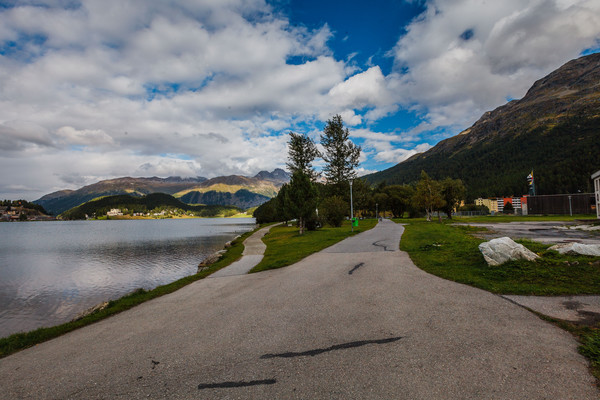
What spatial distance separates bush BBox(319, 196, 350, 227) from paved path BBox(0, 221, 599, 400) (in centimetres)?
3341

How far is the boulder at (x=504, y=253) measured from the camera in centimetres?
1002

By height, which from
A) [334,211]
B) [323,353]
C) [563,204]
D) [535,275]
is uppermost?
[334,211]

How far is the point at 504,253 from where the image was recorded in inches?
400

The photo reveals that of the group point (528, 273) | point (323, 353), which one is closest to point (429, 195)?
point (528, 273)

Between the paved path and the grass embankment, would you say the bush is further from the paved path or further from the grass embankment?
the paved path

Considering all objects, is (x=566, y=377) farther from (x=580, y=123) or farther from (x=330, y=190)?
(x=580, y=123)

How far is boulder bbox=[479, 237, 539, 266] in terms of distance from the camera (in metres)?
10.0

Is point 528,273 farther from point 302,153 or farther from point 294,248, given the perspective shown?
point 302,153

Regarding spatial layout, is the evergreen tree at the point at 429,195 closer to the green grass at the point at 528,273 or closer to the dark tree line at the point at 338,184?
the dark tree line at the point at 338,184

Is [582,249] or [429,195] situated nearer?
[582,249]

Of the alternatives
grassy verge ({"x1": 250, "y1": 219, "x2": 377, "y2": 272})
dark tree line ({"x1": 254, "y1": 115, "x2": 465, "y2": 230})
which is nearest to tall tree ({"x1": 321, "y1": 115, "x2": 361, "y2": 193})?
dark tree line ({"x1": 254, "y1": 115, "x2": 465, "y2": 230})

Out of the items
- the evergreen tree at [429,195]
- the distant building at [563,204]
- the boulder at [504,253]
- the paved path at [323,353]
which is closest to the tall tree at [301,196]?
the evergreen tree at [429,195]

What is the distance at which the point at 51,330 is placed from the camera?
834cm

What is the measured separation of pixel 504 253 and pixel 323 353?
9000 mm
